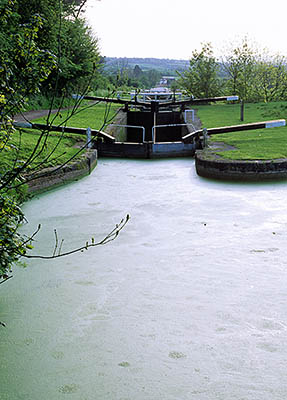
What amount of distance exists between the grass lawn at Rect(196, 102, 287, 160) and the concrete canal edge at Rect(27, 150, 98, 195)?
2.40 metres

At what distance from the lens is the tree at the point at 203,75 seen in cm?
2264

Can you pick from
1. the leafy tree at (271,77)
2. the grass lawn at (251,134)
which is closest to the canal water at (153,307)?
the grass lawn at (251,134)

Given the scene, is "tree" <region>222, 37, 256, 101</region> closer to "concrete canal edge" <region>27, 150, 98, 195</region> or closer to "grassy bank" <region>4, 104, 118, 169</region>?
"grassy bank" <region>4, 104, 118, 169</region>

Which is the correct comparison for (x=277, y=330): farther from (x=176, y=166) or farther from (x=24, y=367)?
(x=176, y=166)

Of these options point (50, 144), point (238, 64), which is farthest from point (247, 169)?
point (238, 64)

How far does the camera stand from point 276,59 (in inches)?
1012

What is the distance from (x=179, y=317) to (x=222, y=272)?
94cm

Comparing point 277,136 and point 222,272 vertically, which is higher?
point 277,136

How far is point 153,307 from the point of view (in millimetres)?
3734

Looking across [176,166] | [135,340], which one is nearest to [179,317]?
[135,340]

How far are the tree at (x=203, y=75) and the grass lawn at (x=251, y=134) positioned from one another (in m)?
3.31

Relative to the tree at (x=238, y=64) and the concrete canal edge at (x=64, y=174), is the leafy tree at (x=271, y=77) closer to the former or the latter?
the tree at (x=238, y=64)

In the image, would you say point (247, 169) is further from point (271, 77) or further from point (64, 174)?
point (271, 77)

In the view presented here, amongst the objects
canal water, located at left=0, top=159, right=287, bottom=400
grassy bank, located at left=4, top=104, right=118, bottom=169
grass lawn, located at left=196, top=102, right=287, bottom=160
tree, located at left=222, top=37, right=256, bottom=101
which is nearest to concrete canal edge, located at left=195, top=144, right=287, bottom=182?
grass lawn, located at left=196, top=102, right=287, bottom=160
